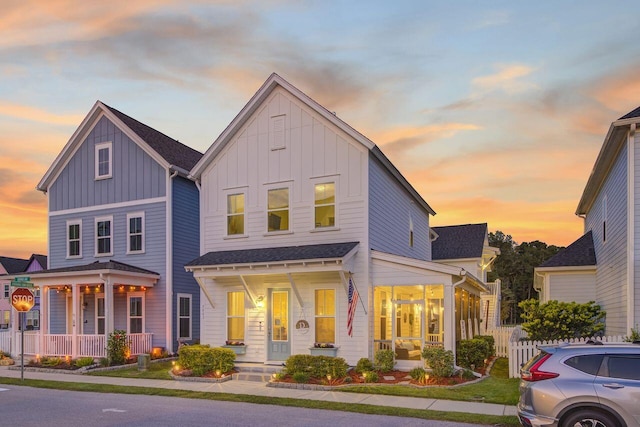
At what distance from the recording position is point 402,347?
717 inches

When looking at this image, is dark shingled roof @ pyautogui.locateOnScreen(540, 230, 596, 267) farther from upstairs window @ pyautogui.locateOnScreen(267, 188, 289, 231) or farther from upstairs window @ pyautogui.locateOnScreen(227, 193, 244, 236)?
upstairs window @ pyautogui.locateOnScreen(227, 193, 244, 236)

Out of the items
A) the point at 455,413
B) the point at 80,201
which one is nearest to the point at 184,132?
the point at 80,201

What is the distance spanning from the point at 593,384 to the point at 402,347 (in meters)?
10.2

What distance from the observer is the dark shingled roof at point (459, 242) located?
34159 mm

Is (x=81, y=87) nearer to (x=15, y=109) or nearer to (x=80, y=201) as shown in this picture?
(x=15, y=109)

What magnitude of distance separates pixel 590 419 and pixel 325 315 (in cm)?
1108

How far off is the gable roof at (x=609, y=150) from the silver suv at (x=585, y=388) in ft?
27.7

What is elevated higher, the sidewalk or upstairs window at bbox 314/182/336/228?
upstairs window at bbox 314/182/336/228

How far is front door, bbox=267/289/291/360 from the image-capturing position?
19.1m

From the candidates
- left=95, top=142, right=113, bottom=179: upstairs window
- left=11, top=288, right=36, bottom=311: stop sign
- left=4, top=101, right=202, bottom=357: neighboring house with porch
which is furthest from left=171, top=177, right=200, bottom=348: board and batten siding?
left=11, top=288, right=36, bottom=311: stop sign

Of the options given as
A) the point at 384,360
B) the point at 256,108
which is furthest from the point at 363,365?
the point at 256,108

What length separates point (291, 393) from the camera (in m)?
14.8

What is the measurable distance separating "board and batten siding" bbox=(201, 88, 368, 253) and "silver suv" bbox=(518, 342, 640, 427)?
1000 centimetres

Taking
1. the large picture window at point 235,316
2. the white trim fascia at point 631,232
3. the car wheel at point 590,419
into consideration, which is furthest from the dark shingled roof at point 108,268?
the car wheel at point 590,419
